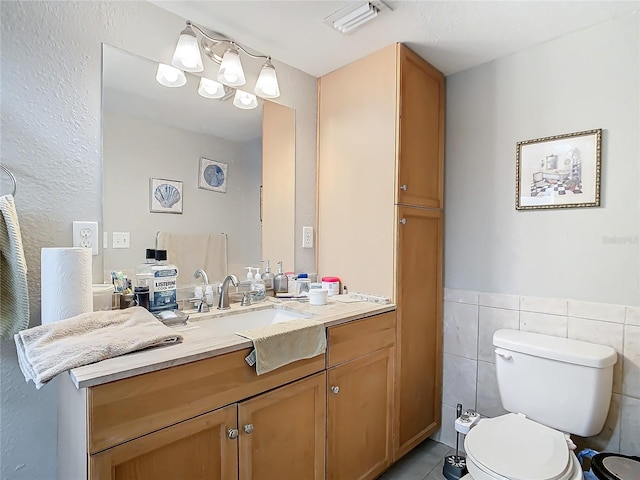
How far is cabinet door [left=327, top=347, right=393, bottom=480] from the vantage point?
1.46 metres

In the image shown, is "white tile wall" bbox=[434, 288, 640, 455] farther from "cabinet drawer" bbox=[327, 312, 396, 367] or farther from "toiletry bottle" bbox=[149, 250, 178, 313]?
"toiletry bottle" bbox=[149, 250, 178, 313]

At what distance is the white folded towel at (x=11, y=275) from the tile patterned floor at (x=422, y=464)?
1706 millimetres

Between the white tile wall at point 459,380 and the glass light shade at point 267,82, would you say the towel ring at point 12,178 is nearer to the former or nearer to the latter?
the glass light shade at point 267,82

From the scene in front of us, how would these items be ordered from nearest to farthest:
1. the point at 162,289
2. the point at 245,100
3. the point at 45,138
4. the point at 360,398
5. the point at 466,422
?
the point at 45,138 → the point at 162,289 → the point at 360,398 → the point at 466,422 → the point at 245,100

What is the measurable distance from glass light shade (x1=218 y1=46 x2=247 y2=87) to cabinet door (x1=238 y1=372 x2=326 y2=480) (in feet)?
4.56

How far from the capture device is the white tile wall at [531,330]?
4.84ft

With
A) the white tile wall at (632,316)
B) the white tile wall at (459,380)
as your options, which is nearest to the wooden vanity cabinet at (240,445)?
the white tile wall at (459,380)

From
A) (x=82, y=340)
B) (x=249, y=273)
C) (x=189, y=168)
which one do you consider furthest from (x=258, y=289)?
(x=82, y=340)

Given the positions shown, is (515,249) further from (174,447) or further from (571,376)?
(174,447)

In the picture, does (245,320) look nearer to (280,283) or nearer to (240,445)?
(280,283)

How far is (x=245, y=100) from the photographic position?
1.81 metres

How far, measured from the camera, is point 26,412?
1165 mm

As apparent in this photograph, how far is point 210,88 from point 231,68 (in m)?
0.14

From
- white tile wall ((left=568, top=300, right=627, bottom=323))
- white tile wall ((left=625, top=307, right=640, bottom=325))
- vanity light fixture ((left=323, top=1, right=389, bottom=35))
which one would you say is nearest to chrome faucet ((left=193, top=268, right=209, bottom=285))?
vanity light fixture ((left=323, top=1, right=389, bottom=35))
